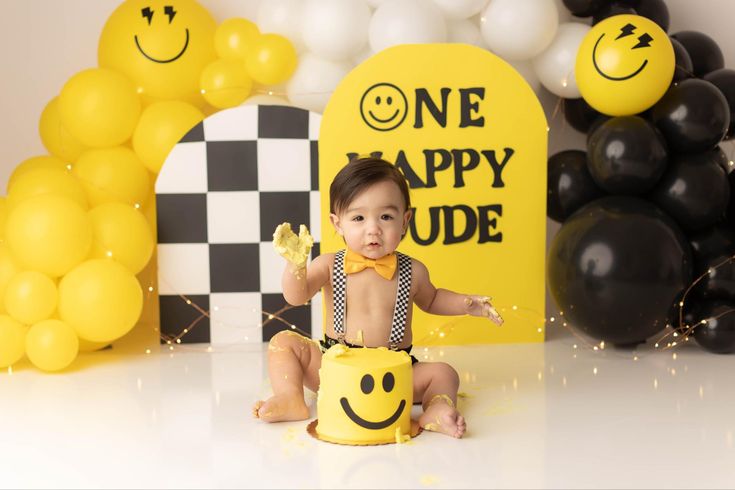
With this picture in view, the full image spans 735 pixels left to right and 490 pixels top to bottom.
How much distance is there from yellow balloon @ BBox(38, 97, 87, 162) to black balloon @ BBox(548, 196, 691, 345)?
1074 millimetres

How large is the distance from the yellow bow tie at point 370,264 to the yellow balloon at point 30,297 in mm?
580

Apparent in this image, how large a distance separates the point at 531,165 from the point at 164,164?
0.76 meters

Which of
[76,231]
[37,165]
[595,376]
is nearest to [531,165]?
[595,376]

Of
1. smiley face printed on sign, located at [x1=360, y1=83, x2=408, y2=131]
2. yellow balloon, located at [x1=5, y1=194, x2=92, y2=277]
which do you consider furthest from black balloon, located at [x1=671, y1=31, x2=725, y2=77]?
yellow balloon, located at [x1=5, y1=194, x2=92, y2=277]

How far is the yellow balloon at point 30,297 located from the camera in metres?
1.69

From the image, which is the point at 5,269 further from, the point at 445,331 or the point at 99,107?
the point at 445,331

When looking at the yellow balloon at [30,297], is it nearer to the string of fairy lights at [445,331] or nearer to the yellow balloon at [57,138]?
the string of fairy lights at [445,331]

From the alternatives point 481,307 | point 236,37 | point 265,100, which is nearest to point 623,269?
point 481,307

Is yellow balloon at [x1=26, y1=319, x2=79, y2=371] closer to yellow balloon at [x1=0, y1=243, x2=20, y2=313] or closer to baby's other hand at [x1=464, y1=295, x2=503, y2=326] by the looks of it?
yellow balloon at [x1=0, y1=243, x2=20, y2=313]

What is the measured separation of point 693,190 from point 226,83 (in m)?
0.98

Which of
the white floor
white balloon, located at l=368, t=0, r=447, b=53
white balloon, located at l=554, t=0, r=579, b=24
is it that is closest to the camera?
the white floor

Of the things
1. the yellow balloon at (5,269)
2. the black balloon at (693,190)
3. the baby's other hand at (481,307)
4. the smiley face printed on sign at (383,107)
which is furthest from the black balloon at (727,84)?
the yellow balloon at (5,269)

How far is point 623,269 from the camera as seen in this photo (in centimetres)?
174

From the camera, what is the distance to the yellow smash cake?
1.33 metres
